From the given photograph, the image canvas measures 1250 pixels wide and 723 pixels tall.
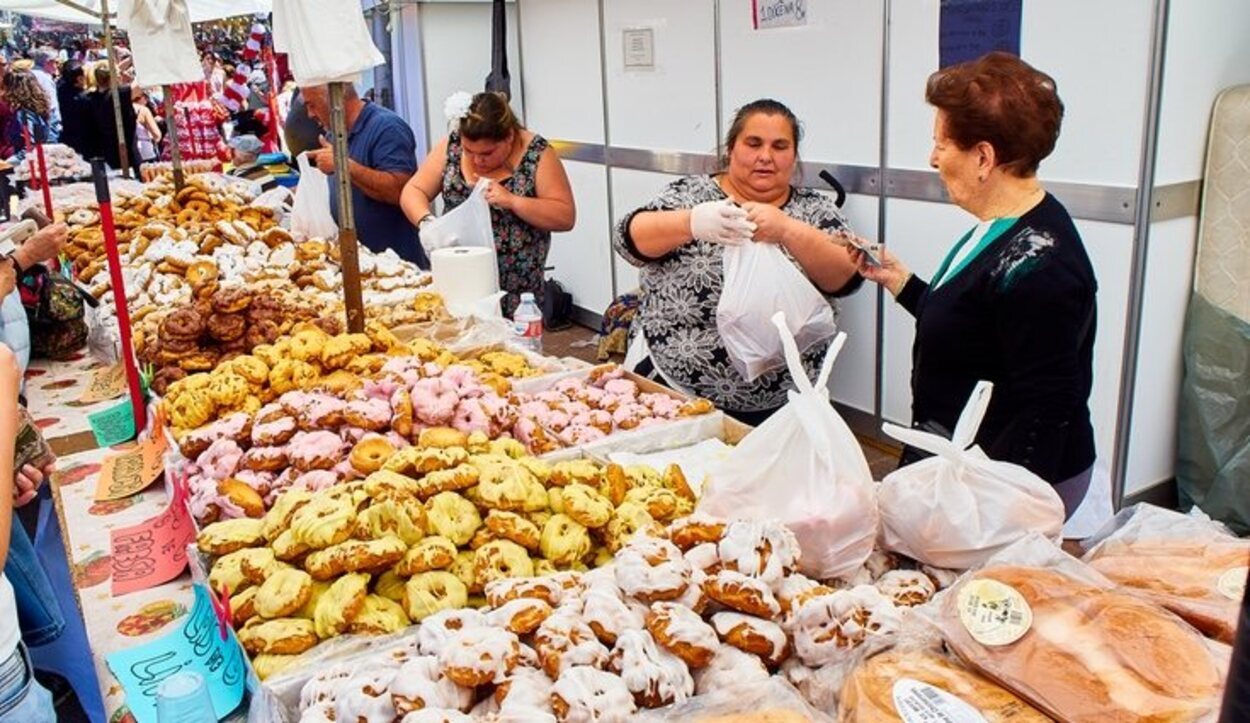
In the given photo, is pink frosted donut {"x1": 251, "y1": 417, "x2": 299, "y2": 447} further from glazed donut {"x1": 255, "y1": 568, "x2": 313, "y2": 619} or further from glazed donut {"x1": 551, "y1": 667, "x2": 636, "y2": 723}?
glazed donut {"x1": 551, "y1": 667, "x2": 636, "y2": 723}

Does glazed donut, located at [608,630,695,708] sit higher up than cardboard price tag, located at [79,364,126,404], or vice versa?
glazed donut, located at [608,630,695,708]

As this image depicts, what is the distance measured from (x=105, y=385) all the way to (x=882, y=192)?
340cm

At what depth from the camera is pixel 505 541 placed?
164 centimetres

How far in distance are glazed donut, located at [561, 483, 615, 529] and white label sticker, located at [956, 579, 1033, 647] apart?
Answer: 2.33 feet

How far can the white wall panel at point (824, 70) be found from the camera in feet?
14.8

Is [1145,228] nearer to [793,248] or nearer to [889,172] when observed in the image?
[889,172]

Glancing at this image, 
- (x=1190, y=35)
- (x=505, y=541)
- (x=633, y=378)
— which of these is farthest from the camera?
(x=1190, y=35)

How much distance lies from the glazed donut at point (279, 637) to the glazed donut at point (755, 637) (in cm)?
66

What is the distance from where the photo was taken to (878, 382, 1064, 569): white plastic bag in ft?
4.82

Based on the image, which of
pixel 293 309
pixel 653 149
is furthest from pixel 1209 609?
pixel 653 149

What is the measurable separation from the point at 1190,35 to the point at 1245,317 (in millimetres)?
1020

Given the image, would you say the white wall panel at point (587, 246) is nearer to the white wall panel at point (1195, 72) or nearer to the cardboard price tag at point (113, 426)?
the white wall panel at point (1195, 72)

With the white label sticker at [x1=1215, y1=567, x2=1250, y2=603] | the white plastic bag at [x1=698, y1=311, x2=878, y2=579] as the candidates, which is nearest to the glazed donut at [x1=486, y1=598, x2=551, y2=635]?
the white plastic bag at [x1=698, y1=311, x2=878, y2=579]

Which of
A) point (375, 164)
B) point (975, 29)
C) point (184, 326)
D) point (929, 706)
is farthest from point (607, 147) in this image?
point (929, 706)
